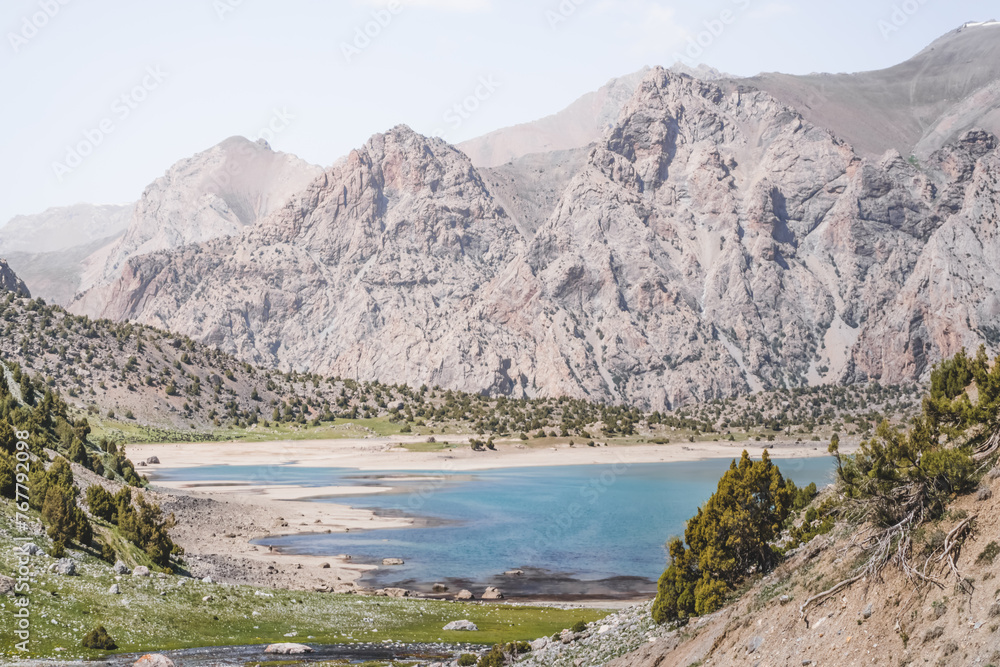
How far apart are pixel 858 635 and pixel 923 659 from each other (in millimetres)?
1562

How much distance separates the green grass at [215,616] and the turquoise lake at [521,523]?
743cm

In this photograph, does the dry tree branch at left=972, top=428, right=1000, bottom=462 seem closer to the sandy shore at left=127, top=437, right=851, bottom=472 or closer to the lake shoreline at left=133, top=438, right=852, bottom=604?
the lake shoreline at left=133, top=438, right=852, bottom=604

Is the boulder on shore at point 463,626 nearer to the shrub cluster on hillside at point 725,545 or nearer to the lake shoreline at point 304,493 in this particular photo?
the lake shoreline at point 304,493

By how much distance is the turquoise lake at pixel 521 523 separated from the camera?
4569 centimetres

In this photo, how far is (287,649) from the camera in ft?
90.2

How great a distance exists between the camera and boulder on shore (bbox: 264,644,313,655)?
89.8 feet

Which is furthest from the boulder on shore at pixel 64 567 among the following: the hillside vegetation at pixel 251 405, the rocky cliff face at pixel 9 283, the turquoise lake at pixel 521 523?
the rocky cliff face at pixel 9 283

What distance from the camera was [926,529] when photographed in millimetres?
15281

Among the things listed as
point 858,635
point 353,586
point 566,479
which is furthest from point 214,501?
point 858,635

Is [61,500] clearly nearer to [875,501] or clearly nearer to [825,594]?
A: [825,594]

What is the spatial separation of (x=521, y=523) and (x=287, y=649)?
129ft

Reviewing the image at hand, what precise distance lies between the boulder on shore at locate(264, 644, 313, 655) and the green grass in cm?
150

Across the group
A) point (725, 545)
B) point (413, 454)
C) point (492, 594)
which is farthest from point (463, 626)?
point (413, 454)

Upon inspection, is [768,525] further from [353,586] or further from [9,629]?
[353,586]
